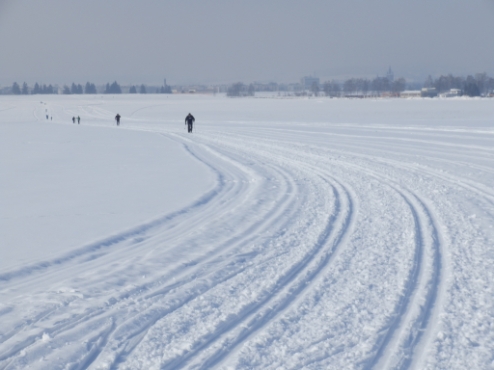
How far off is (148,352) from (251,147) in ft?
58.8

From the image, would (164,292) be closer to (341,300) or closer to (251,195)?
(341,300)

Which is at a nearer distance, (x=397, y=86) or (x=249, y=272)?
(x=249, y=272)

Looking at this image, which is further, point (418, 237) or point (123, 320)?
point (418, 237)

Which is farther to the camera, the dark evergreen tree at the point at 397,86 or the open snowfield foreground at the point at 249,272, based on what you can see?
the dark evergreen tree at the point at 397,86

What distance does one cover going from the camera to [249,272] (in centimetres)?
625

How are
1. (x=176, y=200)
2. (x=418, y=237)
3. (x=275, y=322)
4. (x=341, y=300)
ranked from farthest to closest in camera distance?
(x=176, y=200)
(x=418, y=237)
(x=341, y=300)
(x=275, y=322)

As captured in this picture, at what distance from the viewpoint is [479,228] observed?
801 cm

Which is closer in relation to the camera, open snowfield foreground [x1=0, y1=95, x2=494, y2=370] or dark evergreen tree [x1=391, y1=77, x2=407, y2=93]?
open snowfield foreground [x1=0, y1=95, x2=494, y2=370]

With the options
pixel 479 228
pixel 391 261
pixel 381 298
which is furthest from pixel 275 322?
pixel 479 228

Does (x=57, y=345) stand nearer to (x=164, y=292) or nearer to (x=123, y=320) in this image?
(x=123, y=320)

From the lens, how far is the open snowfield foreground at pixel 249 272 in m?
4.36

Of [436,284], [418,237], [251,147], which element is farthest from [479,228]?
[251,147]

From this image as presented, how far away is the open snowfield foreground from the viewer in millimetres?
4363

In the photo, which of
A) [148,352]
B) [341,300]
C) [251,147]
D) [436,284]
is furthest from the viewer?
[251,147]
